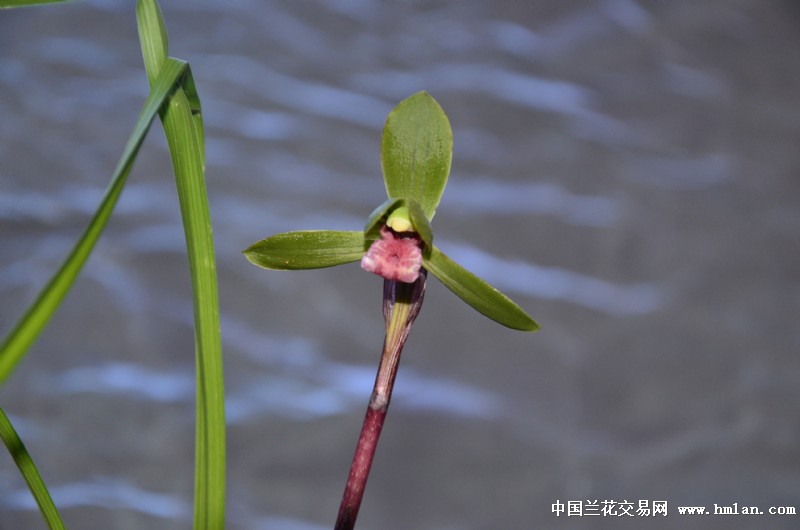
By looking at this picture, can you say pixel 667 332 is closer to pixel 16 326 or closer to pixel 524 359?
pixel 524 359

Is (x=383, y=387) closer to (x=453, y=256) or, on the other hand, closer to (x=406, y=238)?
(x=406, y=238)

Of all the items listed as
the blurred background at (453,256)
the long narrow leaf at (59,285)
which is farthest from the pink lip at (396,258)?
the blurred background at (453,256)

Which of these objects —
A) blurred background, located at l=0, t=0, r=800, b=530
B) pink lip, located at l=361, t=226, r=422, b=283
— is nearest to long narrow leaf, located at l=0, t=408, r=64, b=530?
pink lip, located at l=361, t=226, r=422, b=283

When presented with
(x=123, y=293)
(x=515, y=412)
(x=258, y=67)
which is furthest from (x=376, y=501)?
(x=258, y=67)

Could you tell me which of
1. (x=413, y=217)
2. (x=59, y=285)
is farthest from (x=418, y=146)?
(x=59, y=285)

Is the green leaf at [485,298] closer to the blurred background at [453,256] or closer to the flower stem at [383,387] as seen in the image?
the flower stem at [383,387]
